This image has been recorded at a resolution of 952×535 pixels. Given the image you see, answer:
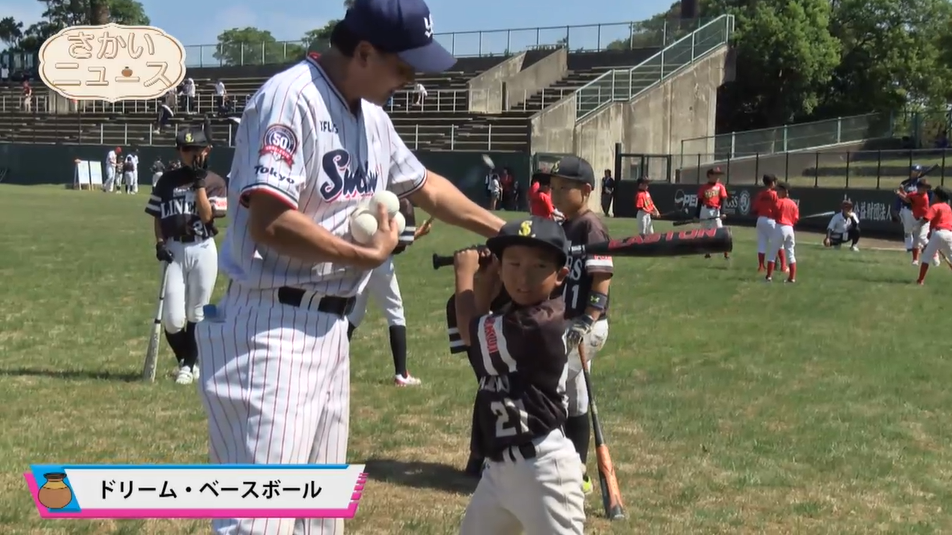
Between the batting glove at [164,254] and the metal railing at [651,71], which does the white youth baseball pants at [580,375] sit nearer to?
the batting glove at [164,254]

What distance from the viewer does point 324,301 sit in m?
3.37

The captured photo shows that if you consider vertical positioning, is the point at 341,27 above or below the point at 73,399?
above

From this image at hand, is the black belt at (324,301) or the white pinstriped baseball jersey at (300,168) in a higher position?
the white pinstriped baseball jersey at (300,168)

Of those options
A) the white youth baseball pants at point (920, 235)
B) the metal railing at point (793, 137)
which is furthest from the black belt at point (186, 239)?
the metal railing at point (793, 137)

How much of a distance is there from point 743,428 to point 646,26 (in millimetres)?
46439

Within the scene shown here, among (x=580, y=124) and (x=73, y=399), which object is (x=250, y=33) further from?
(x=73, y=399)

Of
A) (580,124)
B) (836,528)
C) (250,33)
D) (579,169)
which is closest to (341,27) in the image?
(579,169)

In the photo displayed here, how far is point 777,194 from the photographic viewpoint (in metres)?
20.1

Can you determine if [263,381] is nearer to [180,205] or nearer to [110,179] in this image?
[180,205]

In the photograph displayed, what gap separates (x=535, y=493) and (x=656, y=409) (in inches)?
184

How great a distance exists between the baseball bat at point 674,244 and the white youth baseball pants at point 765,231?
1605cm

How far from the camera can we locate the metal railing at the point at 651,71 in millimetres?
44281

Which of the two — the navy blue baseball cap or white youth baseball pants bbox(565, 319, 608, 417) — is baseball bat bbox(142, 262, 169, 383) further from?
the navy blue baseball cap

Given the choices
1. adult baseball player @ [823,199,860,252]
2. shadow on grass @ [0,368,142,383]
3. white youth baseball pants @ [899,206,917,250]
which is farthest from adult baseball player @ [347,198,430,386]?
adult baseball player @ [823,199,860,252]
